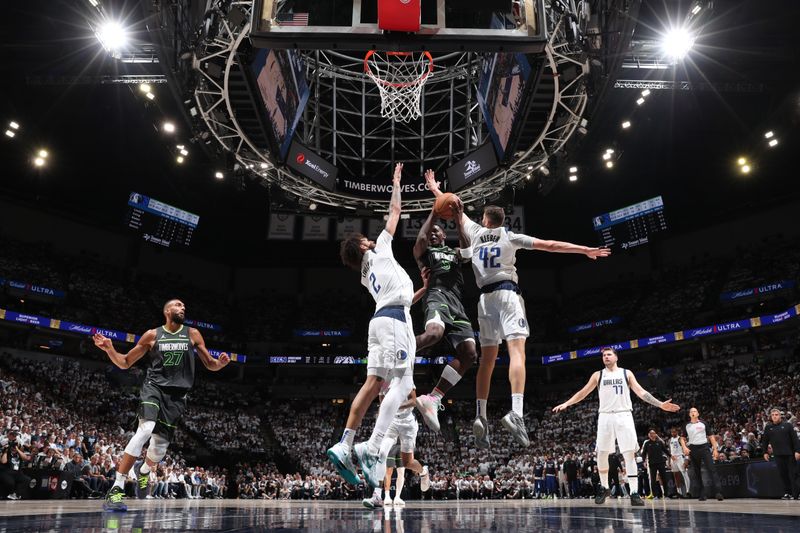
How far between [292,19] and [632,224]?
84.5ft

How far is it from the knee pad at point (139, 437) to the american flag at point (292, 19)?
15.7 ft

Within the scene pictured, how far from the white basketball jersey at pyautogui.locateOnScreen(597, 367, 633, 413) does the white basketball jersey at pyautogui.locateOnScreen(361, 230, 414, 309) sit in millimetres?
3800

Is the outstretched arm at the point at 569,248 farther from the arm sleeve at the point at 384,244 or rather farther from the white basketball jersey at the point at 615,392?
the white basketball jersey at the point at 615,392

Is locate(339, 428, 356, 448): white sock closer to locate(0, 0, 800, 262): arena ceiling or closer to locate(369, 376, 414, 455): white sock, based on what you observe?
locate(369, 376, 414, 455): white sock

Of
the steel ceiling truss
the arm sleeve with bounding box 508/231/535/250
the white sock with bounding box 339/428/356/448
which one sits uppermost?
the steel ceiling truss

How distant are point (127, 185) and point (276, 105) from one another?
56.8 ft

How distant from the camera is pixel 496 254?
5922 millimetres

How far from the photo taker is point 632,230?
29.2 m

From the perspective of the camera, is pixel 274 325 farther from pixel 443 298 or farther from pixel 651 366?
pixel 443 298

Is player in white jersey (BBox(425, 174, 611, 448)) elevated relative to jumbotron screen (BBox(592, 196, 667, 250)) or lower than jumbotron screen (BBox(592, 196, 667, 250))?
lower

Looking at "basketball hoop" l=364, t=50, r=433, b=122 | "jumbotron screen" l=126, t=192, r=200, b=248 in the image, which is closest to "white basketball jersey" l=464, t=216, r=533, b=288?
"basketball hoop" l=364, t=50, r=433, b=122

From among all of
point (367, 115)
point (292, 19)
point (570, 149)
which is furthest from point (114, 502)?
point (367, 115)

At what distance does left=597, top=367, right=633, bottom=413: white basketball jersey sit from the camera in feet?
25.0

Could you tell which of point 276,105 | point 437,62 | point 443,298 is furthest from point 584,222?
point 443,298
